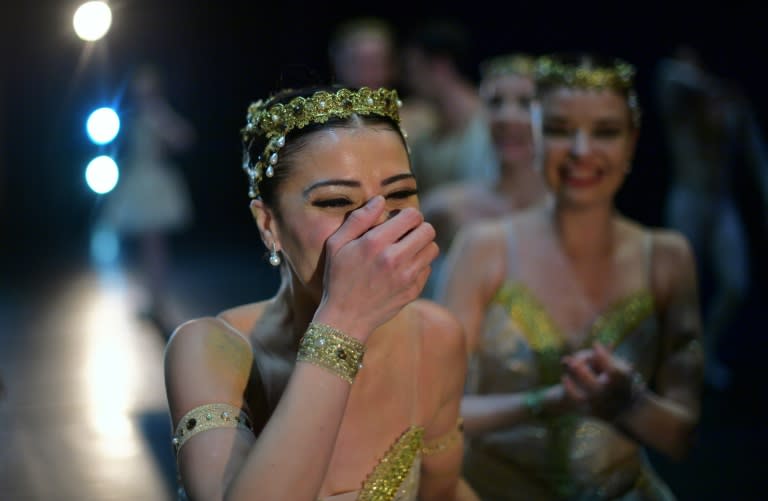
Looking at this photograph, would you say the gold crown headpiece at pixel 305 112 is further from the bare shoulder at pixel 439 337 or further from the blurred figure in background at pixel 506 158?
the blurred figure in background at pixel 506 158

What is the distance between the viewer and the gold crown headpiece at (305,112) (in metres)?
1.52

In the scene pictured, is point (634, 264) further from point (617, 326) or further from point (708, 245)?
point (708, 245)

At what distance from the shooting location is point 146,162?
270 inches

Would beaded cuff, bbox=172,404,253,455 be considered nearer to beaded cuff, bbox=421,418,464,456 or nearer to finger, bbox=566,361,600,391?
beaded cuff, bbox=421,418,464,456

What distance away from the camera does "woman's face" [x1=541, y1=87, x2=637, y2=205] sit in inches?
93.0

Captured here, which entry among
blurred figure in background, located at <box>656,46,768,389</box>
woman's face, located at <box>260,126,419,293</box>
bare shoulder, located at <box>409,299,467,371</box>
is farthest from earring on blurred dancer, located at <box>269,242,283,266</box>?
blurred figure in background, located at <box>656,46,768,389</box>

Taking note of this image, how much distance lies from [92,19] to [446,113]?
2.88 metres

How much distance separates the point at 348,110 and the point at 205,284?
6501 millimetres

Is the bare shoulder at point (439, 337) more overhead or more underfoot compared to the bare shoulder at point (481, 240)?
more underfoot

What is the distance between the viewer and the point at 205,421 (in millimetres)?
1415

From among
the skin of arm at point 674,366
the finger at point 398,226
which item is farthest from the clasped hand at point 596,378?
the finger at point 398,226

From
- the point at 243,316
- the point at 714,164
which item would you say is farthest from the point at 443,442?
the point at 714,164

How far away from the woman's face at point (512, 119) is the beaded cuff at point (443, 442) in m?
1.84

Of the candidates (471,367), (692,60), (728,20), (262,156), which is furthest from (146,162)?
(262,156)
